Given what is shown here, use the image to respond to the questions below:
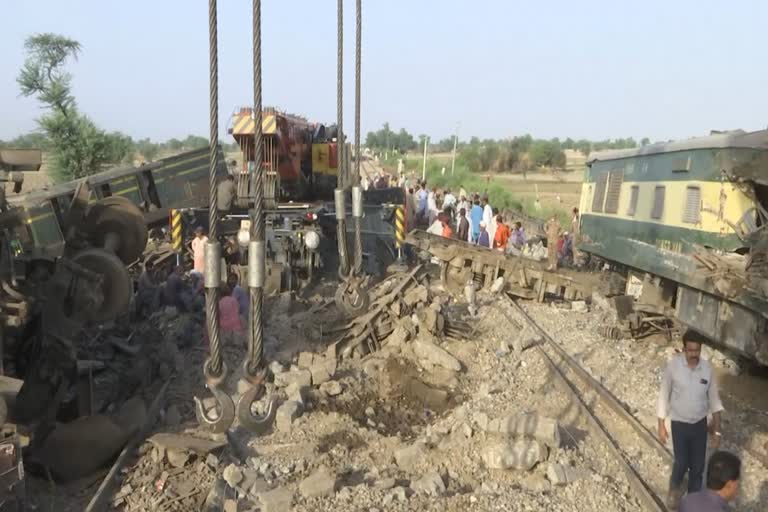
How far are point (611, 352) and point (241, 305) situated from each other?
5.80 metres

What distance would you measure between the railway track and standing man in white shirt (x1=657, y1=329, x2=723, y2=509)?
20.0 inches

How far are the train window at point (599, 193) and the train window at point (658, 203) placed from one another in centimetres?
300

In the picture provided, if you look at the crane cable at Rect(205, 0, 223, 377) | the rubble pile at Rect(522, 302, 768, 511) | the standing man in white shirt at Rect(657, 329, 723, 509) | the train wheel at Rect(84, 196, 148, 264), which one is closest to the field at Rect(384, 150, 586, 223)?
the rubble pile at Rect(522, 302, 768, 511)

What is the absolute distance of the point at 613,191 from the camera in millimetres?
14672

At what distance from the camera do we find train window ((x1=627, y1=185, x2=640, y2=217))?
1319 centimetres

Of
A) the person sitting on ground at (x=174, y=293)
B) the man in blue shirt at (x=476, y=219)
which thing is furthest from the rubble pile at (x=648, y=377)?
the person sitting on ground at (x=174, y=293)

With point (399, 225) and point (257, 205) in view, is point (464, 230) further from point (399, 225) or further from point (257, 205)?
point (257, 205)

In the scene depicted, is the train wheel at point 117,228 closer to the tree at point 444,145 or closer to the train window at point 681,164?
the train window at point 681,164

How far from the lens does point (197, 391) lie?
31.4 feet

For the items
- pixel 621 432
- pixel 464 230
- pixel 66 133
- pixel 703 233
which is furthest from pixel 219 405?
pixel 66 133

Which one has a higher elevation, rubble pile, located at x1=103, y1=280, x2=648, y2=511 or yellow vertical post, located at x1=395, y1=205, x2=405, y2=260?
yellow vertical post, located at x1=395, y1=205, x2=405, y2=260

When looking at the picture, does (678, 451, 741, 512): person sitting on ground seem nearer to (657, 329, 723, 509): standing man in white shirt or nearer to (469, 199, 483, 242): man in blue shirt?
(657, 329, 723, 509): standing man in white shirt

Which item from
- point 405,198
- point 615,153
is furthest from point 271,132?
point 615,153

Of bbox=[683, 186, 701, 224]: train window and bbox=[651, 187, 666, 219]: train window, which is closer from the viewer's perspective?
bbox=[683, 186, 701, 224]: train window
